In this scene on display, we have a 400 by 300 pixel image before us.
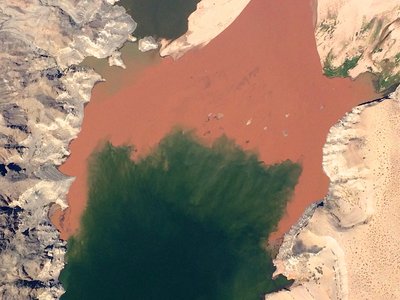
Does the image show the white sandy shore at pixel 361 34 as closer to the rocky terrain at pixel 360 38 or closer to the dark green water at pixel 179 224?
the rocky terrain at pixel 360 38

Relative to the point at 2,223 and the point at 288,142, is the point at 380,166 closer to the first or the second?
the point at 288,142

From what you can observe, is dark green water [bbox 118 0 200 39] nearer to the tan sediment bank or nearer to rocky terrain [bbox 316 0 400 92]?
rocky terrain [bbox 316 0 400 92]

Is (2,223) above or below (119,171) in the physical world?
below

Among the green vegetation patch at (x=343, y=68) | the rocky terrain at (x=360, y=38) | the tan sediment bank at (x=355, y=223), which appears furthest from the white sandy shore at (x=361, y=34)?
the tan sediment bank at (x=355, y=223)

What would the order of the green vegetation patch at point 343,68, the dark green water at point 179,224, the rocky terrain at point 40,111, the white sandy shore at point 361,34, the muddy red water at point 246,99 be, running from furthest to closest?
the green vegetation patch at point 343,68, the muddy red water at point 246,99, the white sandy shore at point 361,34, the rocky terrain at point 40,111, the dark green water at point 179,224

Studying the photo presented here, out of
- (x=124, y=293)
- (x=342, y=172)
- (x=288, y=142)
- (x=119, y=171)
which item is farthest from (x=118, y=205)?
(x=342, y=172)

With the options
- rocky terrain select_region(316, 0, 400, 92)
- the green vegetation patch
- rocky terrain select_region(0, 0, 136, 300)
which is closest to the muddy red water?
the green vegetation patch

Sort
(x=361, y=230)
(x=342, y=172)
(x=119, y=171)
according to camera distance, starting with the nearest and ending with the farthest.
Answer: (x=361, y=230)
(x=342, y=172)
(x=119, y=171)
